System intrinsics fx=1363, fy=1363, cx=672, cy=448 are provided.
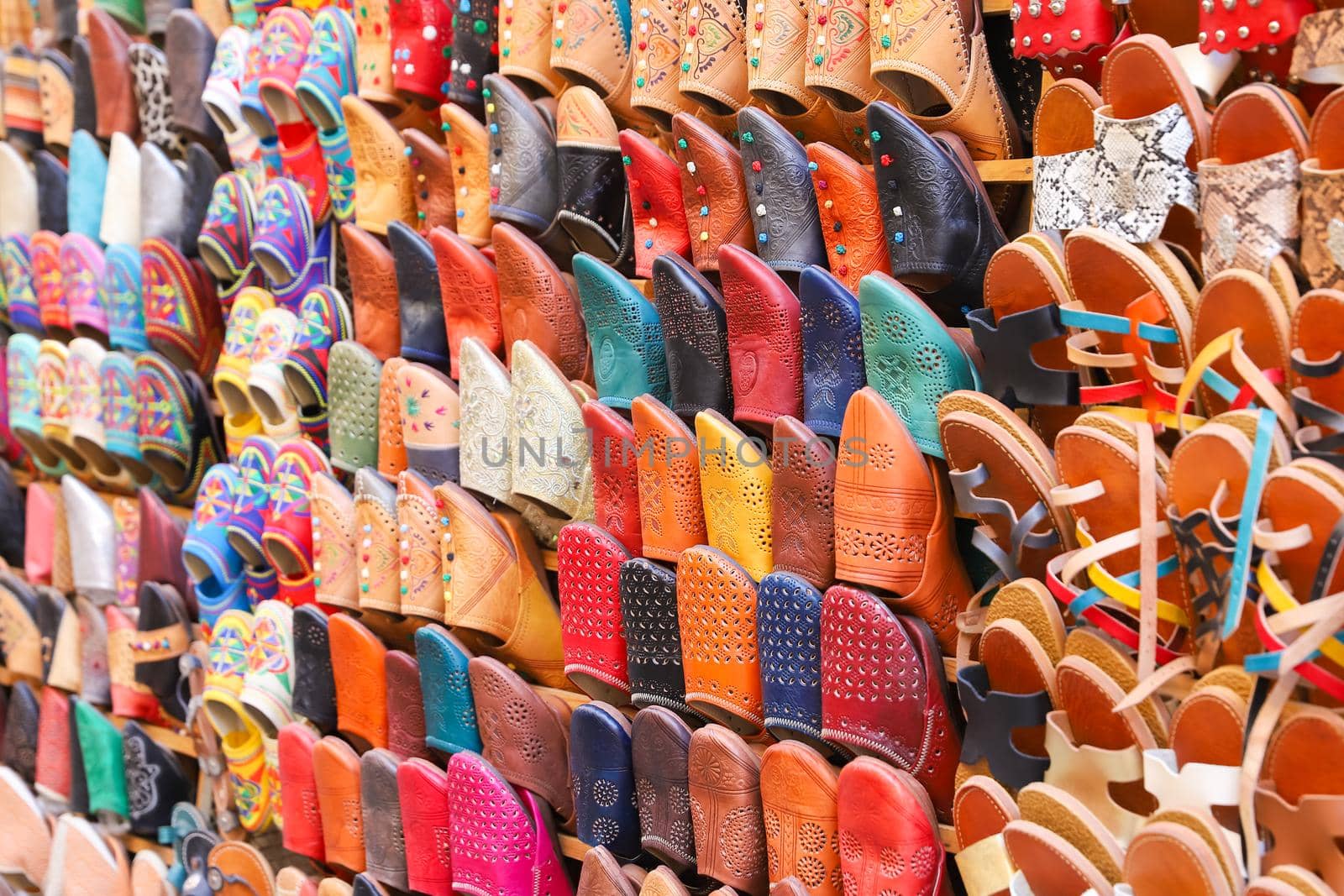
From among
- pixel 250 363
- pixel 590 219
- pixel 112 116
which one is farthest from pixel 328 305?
pixel 112 116

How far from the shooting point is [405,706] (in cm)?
246

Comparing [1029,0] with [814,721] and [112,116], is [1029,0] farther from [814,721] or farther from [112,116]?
[112,116]

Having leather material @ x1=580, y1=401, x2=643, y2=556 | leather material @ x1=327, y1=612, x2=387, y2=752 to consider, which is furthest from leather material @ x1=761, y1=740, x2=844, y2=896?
leather material @ x1=327, y1=612, x2=387, y2=752

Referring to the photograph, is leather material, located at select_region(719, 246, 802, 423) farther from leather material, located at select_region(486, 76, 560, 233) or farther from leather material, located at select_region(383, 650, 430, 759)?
leather material, located at select_region(383, 650, 430, 759)

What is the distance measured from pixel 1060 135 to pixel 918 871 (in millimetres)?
966

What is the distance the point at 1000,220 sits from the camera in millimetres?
1942

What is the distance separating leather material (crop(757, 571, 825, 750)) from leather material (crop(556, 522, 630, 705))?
303mm

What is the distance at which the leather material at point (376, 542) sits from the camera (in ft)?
8.02

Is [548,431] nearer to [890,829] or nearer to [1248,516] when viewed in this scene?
[890,829]

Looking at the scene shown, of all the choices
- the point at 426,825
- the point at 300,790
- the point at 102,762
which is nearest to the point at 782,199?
the point at 426,825

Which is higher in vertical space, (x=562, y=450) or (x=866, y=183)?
(x=866, y=183)

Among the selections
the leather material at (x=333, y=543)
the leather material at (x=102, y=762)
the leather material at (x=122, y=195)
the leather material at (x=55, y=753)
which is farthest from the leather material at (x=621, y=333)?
the leather material at (x=55, y=753)

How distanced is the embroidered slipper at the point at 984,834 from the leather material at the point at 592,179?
1056mm

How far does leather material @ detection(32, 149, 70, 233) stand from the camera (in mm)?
3182
